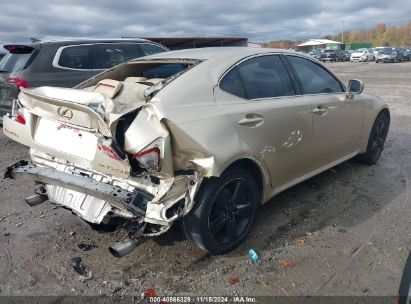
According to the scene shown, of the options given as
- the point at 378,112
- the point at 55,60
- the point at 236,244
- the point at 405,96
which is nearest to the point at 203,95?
the point at 236,244

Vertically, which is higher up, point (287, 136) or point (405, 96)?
point (287, 136)

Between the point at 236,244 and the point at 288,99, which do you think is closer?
the point at 236,244

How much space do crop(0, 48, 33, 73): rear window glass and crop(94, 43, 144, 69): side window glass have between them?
1.19m

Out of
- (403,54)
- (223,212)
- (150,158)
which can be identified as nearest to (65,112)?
(150,158)

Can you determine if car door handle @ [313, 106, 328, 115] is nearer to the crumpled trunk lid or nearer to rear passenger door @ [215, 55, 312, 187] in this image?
rear passenger door @ [215, 55, 312, 187]

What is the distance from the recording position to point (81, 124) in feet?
9.91

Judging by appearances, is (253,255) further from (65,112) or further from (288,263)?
(65,112)

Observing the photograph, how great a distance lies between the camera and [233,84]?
3426 mm

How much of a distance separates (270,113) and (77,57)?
4861mm

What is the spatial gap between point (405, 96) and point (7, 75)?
1216 cm

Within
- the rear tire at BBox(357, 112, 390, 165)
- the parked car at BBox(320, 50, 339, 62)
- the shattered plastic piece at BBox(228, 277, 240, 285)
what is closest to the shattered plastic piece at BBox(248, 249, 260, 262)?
the shattered plastic piece at BBox(228, 277, 240, 285)

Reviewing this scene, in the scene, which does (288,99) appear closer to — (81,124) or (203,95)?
(203,95)

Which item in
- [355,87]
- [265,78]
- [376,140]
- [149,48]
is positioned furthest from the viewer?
[149,48]

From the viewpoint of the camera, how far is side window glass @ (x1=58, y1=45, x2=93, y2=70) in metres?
6.96
